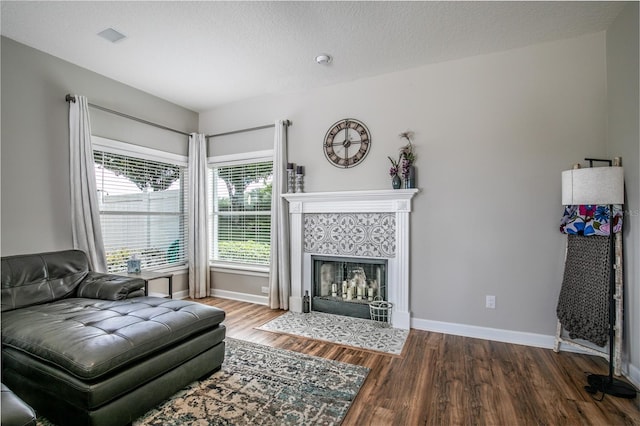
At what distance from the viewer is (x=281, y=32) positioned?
2734 millimetres

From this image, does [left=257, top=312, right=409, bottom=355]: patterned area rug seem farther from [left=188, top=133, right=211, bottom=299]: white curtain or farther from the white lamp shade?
the white lamp shade

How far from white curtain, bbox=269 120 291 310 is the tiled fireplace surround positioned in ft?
0.26

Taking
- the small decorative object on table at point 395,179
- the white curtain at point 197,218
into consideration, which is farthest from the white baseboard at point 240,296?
the small decorative object on table at point 395,179

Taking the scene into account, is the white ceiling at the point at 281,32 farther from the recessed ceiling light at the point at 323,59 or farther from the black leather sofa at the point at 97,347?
the black leather sofa at the point at 97,347

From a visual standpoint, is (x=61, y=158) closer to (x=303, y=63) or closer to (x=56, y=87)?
(x=56, y=87)

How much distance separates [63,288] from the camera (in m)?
2.73

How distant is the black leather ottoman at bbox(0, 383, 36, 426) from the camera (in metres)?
1.16

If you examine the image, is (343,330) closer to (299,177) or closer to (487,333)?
(487,333)

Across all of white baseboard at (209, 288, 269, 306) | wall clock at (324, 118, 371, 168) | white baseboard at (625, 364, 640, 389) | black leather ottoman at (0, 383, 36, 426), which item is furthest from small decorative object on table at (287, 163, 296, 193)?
white baseboard at (625, 364, 640, 389)

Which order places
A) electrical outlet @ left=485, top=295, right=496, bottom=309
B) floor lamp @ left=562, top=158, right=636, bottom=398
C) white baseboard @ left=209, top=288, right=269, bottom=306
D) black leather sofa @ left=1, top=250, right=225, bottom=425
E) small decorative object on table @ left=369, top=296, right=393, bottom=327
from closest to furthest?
1. black leather sofa @ left=1, top=250, right=225, bottom=425
2. floor lamp @ left=562, top=158, right=636, bottom=398
3. electrical outlet @ left=485, top=295, right=496, bottom=309
4. small decorative object on table @ left=369, top=296, right=393, bottom=327
5. white baseboard @ left=209, top=288, right=269, bottom=306

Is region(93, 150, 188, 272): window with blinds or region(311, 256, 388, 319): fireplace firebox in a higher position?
region(93, 150, 188, 272): window with blinds

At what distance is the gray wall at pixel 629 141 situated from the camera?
2.24m

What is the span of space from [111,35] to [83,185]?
4.87ft

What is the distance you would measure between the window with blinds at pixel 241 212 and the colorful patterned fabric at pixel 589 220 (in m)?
3.24
